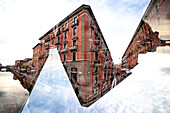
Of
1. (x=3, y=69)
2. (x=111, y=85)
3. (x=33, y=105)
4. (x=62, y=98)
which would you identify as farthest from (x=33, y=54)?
(x=111, y=85)

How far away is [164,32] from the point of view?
140cm

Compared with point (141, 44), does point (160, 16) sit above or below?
above

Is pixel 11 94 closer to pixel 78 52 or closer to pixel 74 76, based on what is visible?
pixel 74 76

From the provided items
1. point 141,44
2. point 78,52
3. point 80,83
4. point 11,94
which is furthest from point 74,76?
point 141,44

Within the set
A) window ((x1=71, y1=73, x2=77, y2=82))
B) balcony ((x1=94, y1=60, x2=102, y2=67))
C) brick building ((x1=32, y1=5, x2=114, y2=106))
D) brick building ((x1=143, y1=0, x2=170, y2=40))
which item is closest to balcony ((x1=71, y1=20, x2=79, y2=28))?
brick building ((x1=32, y1=5, x2=114, y2=106))

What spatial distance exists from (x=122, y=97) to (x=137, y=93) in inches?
14.4

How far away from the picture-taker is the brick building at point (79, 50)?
102 centimetres

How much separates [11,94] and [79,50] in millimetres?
1267

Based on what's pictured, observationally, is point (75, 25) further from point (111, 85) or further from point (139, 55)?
point (139, 55)

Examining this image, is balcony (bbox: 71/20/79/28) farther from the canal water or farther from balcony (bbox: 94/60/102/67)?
the canal water

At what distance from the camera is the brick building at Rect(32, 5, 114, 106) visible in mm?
1024

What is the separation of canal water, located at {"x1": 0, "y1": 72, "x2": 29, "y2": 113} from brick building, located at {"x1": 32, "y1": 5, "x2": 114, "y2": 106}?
371mm

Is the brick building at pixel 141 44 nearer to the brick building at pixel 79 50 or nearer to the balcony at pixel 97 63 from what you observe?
the balcony at pixel 97 63

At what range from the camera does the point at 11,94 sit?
32.6 inches
